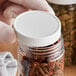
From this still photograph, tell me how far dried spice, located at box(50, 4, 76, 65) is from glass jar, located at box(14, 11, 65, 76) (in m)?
0.17

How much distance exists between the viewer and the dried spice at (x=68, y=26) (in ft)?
1.90

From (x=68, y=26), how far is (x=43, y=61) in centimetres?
22

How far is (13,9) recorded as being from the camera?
0.49 m

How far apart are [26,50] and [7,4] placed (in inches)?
5.8

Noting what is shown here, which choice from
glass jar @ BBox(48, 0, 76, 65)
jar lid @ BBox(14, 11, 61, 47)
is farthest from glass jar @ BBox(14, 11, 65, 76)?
glass jar @ BBox(48, 0, 76, 65)

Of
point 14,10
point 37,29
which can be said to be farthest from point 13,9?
point 37,29

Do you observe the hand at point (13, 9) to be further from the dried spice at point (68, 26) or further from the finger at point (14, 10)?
the dried spice at point (68, 26)

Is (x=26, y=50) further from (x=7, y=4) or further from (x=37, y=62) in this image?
(x=7, y=4)

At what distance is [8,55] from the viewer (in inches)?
23.8

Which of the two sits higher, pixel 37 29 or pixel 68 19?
pixel 37 29

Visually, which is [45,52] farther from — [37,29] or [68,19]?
[68,19]

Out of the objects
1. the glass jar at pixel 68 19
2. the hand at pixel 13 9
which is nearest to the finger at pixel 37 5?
the hand at pixel 13 9

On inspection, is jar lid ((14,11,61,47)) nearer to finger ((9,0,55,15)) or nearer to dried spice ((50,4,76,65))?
finger ((9,0,55,15))

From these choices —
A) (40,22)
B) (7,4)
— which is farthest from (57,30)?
(7,4)
